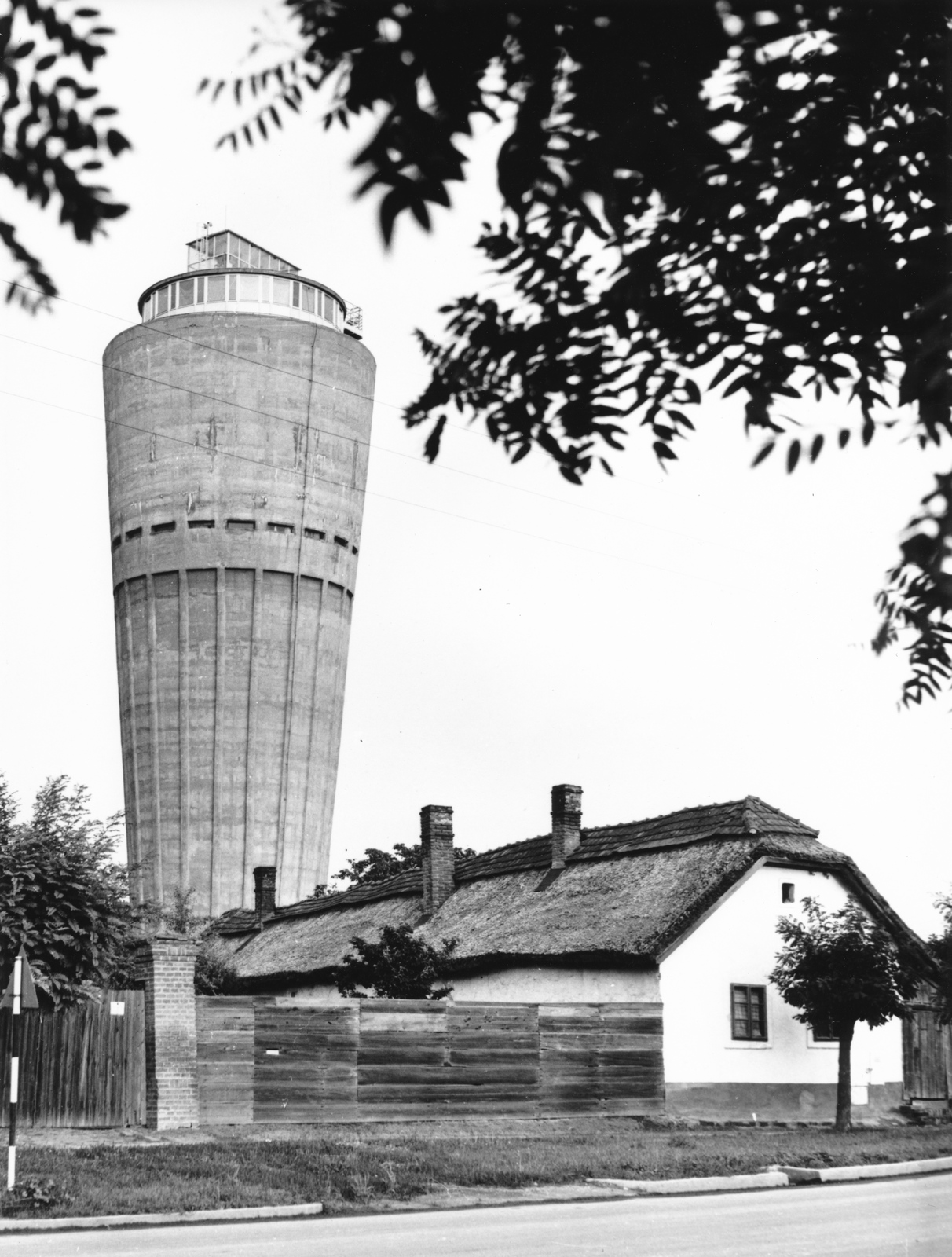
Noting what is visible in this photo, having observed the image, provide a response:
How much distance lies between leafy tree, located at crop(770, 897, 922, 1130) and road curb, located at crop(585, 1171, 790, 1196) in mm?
10038

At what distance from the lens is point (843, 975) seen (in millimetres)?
27688

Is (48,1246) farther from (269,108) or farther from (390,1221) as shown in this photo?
(269,108)

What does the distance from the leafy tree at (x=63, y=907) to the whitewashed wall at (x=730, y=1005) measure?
10.6 m

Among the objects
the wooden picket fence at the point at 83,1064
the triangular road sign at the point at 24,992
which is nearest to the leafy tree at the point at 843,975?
the wooden picket fence at the point at 83,1064

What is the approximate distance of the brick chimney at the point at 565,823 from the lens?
34594 millimetres

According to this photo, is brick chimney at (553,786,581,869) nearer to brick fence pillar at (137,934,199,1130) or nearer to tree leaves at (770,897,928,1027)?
tree leaves at (770,897,928,1027)

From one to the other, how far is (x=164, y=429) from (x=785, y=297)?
4411 centimetres

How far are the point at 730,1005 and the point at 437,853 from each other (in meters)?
10.8

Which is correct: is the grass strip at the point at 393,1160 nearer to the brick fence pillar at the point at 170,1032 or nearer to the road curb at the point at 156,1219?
the road curb at the point at 156,1219

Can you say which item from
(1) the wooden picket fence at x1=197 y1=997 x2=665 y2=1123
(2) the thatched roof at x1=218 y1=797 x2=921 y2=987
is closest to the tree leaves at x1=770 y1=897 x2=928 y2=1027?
(2) the thatched roof at x1=218 y1=797 x2=921 y2=987

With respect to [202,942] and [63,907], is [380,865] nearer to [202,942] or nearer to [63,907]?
[202,942]

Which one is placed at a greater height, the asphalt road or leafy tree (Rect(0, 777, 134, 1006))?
leafy tree (Rect(0, 777, 134, 1006))

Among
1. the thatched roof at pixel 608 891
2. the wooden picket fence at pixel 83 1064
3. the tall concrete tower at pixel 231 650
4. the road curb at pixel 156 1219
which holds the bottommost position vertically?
the road curb at pixel 156 1219

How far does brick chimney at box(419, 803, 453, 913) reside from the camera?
37.4 m
